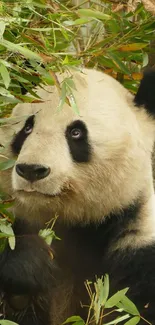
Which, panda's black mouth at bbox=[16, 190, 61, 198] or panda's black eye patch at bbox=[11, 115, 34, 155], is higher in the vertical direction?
panda's black eye patch at bbox=[11, 115, 34, 155]

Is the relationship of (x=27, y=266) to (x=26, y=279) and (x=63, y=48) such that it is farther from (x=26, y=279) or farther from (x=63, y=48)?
(x=63, y=48)

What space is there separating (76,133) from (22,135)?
237 millimetres

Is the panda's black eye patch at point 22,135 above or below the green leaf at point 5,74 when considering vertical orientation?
below

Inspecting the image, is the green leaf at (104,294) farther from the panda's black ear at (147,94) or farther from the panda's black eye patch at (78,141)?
the panda's black ear at (147,94)

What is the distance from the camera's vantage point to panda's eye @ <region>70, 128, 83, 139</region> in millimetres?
3339

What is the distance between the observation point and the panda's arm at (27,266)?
11.0 ft

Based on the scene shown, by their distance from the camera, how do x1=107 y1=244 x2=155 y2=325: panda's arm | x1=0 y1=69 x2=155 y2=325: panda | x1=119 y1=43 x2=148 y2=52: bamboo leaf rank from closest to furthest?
x1=0 y1=69 x2=155 y2=325: panda → x1=107 y1=244 x2=155 y2=325: panda's arm → x1=119 y1=43 x2=148 y2=52: bamboo leaf

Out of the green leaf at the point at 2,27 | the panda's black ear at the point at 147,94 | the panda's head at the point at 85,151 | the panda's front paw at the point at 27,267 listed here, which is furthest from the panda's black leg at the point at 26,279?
the green leaf at the point at 2,27

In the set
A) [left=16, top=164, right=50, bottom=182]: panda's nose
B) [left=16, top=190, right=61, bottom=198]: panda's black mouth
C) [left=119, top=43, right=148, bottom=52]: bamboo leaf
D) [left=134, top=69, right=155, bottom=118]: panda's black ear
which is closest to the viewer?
[left=16, top=164, right=50, bottom=182]: panda's nose

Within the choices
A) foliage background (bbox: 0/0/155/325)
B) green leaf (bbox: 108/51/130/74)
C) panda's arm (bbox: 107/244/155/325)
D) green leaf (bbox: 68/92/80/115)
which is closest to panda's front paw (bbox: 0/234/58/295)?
foliage background (bbox: 0/0/155/325)

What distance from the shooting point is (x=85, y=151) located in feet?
11.1

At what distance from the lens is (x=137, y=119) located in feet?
12.0

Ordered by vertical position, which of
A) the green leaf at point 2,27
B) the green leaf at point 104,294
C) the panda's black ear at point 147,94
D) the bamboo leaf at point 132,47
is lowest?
the green leaf at point 104,294

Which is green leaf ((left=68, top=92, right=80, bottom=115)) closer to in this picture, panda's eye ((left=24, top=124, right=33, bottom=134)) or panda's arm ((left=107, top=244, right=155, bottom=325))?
panda's eye ((left=24, top=124, right=33, bottom=134))
